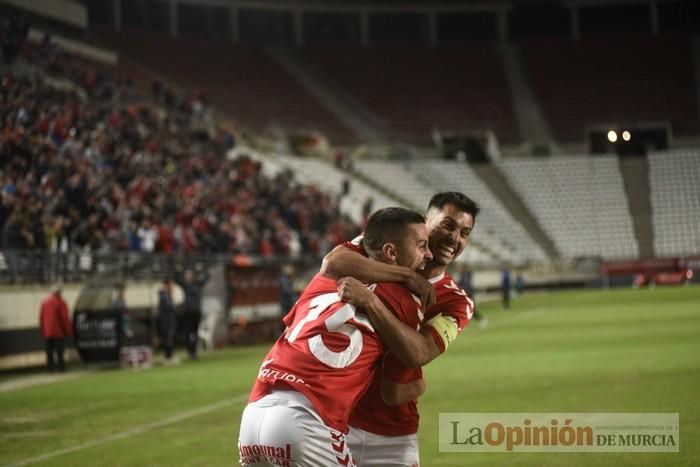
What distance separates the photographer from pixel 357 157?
66188 mm

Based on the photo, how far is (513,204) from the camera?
2549 inches

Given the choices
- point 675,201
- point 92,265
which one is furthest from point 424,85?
→ point 92,265

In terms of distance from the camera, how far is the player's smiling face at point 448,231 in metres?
6.53

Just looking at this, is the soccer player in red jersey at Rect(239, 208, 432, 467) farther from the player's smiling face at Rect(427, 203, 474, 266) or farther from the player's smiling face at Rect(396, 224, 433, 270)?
the player's smiling face at Rect(427, 203, 474, 266)

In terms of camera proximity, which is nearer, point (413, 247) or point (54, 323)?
point (413, 247)

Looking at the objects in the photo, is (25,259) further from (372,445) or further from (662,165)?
(662,165)

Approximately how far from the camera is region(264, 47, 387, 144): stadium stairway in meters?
69.5

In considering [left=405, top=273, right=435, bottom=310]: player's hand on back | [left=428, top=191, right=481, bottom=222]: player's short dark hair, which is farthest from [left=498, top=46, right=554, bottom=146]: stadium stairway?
[left=405, top=273, right=435, bottom=310]: player's hand on back

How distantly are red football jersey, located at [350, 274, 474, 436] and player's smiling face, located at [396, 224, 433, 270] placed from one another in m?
0.51

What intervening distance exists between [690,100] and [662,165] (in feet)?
20.6

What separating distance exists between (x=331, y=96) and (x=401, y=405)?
66.1m

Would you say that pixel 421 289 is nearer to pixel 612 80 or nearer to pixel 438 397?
pixel 438 397

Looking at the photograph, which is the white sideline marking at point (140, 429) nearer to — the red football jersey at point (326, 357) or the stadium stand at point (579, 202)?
the red football jersey at point (326, 357)

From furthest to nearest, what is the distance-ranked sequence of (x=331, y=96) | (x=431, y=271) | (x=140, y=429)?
→ 1. (x=331, y=96)
2. (x=140, y=429)
3. (x=431, y=271)
